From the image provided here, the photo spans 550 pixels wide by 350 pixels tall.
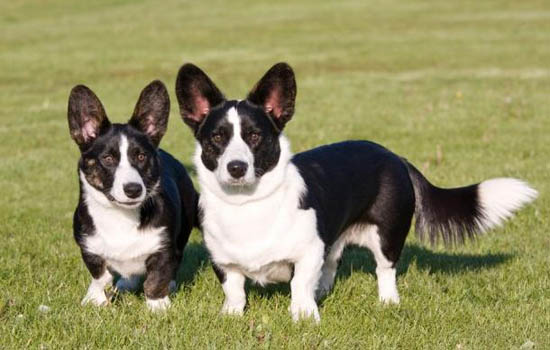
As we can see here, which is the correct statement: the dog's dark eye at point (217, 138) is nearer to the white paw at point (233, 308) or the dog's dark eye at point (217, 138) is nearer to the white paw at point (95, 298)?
the white paw at point (233, 308)

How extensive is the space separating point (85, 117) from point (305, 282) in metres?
2.04

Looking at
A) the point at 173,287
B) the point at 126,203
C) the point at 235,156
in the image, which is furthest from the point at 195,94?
the point at 173,287

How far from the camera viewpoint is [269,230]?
18.4 feet

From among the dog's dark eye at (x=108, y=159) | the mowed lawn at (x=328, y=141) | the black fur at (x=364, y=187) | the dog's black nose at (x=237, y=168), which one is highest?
the dog's black nose at (x=237, y=168)

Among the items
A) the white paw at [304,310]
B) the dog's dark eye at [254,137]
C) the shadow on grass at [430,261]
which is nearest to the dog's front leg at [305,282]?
the white paw at [304,310]

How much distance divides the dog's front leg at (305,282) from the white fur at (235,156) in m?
0.70

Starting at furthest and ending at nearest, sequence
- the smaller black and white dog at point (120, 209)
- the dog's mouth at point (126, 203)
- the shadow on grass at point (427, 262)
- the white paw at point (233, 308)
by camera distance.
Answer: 1. the shadow on grass at point (427, 262)
2. the smaller black and white dog at point (120, 209)
3. the white paw at point (233, 308)
4. the dog's mouth at point (126, 203)

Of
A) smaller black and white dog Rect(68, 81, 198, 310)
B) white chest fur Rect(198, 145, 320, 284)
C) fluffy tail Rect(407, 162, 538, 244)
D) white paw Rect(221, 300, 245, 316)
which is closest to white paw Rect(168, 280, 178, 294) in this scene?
smaller black and white dog Rect(68, 81, 198, 310)

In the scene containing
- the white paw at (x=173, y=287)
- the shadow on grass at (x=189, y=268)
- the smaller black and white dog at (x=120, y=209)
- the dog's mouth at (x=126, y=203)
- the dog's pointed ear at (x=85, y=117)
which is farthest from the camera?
the shadow on grass at (x=189, y=268)

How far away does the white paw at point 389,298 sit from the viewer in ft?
20.5

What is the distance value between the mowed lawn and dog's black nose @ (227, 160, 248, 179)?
3.29 ft

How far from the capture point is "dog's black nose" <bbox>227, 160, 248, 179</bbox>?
206 inches

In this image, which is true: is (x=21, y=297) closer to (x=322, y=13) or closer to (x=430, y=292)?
(x=430, y=292)

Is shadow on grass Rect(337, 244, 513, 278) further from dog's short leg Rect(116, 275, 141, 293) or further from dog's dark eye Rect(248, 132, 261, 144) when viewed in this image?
dog's dark eye Rect(248, 132, 261, 144)
